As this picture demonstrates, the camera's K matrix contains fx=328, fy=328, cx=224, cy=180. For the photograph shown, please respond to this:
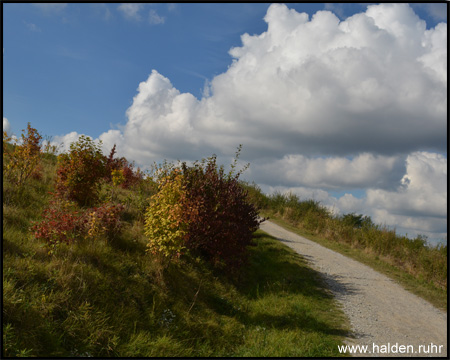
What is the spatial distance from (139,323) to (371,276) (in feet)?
30.4

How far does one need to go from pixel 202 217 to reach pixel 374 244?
1176 cm

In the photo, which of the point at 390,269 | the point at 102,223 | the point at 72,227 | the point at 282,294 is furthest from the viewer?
the point at 390,269

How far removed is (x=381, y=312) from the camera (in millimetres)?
8312

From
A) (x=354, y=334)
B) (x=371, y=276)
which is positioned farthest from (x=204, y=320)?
(x=371, y=276)

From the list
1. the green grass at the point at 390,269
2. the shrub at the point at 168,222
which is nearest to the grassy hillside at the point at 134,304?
the shrub at the point at 168,222

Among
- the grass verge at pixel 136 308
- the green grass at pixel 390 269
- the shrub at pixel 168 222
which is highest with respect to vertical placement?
the shrub at pixel 168 222

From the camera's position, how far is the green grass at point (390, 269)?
10509mm

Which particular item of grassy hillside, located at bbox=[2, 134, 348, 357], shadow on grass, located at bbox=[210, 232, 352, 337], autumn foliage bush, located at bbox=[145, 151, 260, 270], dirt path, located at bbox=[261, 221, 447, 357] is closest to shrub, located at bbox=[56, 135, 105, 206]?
grassy hillside, located at bbox=[2, 134, 348, 357]

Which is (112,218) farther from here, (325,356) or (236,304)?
(325,356)

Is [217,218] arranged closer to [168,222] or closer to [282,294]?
[168,222]

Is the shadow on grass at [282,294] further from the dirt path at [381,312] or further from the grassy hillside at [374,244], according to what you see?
the grassy hillside at [374,244]

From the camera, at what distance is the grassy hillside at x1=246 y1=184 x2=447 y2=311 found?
1226 centimetres

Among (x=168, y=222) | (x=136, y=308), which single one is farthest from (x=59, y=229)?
(x=136, y=308)

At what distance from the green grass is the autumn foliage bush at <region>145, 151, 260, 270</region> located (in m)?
5.89
